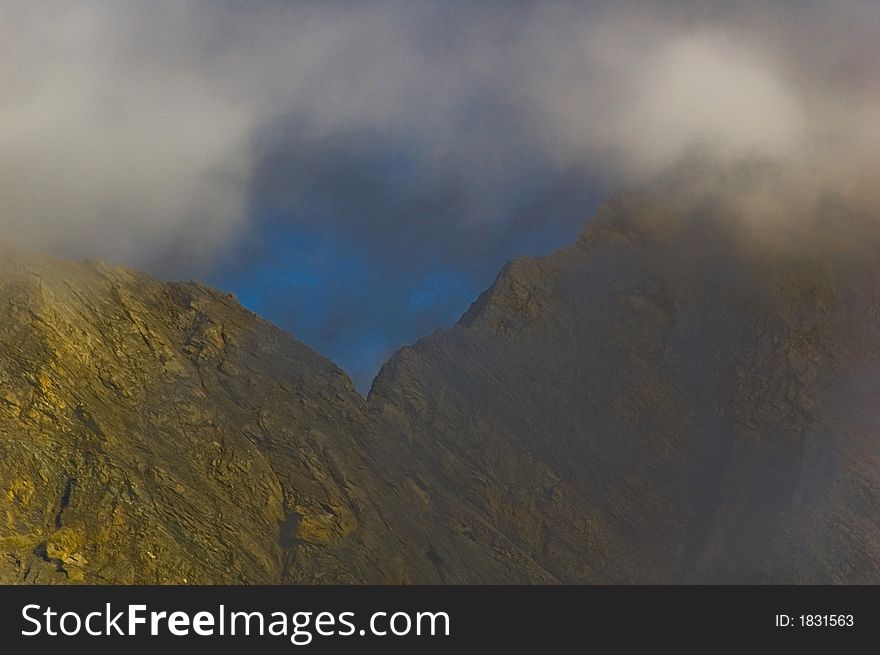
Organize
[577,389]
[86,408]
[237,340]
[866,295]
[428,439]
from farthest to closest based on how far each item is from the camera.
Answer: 1. [866,295]
2. [577,389]
3. [428,439]
4. [237,340]
5. [86,408]

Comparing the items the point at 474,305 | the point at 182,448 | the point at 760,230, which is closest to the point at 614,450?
the point at 474,305

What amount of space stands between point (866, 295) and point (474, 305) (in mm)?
56330

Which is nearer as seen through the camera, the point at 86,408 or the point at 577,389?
the point at 86,408

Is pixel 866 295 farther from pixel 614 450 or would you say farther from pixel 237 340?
pixel 237 340

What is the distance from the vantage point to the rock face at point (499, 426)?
112188 mm

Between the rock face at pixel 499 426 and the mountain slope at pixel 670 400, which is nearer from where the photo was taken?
the rock face at pixel 499 426

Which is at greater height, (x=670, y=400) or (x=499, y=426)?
(x=670, y=400)

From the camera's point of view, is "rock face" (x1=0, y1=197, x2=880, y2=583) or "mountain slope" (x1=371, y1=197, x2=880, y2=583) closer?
"rock face" (x1=0, y1=197, x2=880, y2=583)

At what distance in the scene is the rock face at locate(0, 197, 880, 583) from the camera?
368 ft

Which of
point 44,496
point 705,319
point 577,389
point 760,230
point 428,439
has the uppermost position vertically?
point 760,230

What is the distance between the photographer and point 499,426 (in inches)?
5984

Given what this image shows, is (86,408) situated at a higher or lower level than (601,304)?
lower

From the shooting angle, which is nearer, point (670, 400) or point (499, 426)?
point (499, 426)

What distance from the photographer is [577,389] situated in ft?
524
